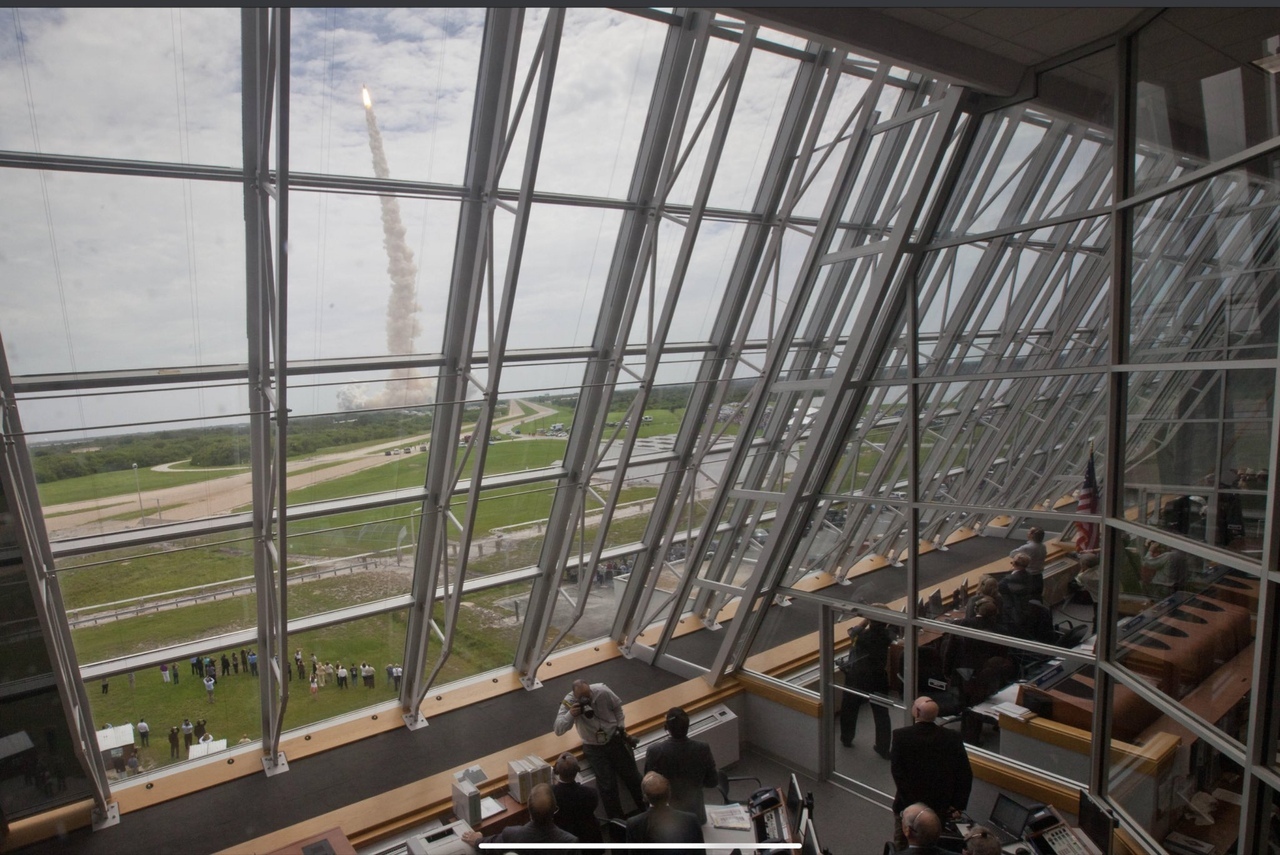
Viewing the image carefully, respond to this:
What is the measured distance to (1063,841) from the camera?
189 inches

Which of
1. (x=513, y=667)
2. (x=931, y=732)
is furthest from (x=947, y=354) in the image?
(x=513, y=667)

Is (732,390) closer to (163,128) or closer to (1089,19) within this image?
(1089,19)

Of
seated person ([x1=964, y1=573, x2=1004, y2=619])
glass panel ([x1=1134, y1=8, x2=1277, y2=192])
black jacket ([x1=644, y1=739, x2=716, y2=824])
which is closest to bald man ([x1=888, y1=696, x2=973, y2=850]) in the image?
seated person ([x1=964, y1=573, x2=1004, y2=619])

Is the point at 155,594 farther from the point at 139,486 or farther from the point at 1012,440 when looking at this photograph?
the point at 1012,440

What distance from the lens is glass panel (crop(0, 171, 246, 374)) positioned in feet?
15.7

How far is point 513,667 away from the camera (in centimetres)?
895

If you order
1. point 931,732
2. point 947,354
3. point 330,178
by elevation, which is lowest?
point 931,732

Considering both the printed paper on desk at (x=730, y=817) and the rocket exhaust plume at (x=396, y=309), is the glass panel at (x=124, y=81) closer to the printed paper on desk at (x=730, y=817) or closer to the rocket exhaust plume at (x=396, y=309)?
the rocket exhaust plume at (x=396, y=309)

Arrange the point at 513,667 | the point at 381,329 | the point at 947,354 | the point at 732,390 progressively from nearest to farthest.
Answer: the point at 381,329 < the point at 947,354 < the point at 732,390 < the point at 513,667

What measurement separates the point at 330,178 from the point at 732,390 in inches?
165

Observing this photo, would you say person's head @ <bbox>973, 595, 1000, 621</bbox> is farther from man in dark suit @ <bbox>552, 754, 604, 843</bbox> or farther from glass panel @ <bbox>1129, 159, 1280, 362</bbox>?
man in dark suit @ <bbox>552, 754, 604, 843</bbox>

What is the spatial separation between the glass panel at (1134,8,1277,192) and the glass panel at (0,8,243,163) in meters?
5.33

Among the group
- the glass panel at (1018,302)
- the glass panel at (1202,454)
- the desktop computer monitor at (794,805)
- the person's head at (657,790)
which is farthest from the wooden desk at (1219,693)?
the person's head at (657,790)

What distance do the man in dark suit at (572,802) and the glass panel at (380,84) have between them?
4038 millimetres
